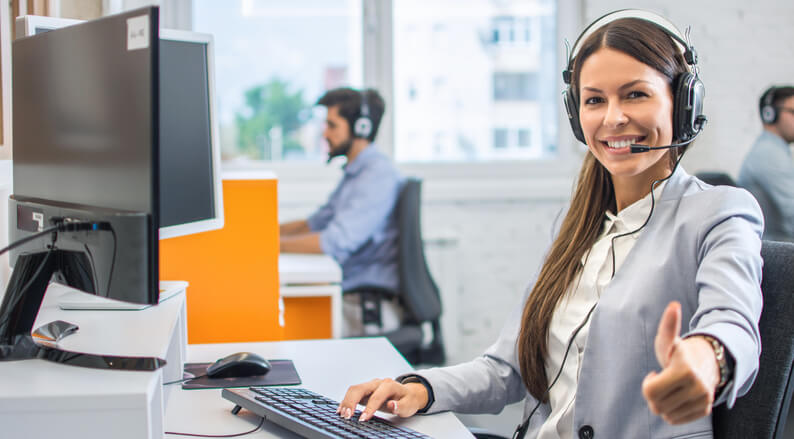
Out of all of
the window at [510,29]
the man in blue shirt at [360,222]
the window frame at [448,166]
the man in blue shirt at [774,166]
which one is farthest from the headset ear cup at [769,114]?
the man in blue shirt at [360,222]

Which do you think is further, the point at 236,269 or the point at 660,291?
the point at 236,269

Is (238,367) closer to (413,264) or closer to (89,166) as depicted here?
(89,166)

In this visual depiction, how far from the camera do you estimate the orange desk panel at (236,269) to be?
62.3 inches

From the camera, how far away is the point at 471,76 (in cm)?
377

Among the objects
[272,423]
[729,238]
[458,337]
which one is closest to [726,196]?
[729,238]

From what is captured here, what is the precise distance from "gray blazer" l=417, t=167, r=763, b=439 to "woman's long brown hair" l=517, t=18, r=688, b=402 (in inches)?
5.4

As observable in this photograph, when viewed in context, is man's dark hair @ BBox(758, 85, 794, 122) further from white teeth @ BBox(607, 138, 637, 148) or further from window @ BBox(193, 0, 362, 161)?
white teeth @ BBox(607, 138, 637, 148)

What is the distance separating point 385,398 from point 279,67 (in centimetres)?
286

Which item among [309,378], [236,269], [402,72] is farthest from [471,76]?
[309,378]

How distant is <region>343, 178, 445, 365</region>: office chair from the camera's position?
2551 mm

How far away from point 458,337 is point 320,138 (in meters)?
1.22

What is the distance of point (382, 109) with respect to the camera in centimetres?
305

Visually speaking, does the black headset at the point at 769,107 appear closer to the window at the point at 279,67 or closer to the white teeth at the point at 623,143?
the window at the point at 279,67

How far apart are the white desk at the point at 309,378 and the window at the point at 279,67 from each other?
2.27 metres
